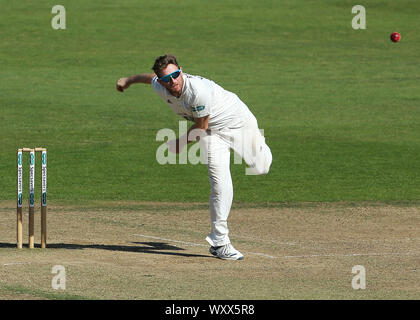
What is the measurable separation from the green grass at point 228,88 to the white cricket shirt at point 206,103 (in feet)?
16.6

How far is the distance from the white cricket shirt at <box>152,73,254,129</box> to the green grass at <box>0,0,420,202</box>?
16.6 feet

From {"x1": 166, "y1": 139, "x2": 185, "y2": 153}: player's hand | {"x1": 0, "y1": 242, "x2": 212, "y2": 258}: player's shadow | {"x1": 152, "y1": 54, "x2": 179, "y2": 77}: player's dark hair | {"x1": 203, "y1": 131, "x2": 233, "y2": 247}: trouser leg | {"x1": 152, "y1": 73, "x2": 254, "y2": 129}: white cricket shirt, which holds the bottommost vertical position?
{"x1": 0, "y1": 242, "x2": 212, "y2": 258}: player's shadow

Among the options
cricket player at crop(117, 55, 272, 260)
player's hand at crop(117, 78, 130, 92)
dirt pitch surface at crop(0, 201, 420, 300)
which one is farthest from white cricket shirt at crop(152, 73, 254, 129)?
dirt pitch surface at crop(0, 201, 420, 300)

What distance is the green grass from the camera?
17438 mm

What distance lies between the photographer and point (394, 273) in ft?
31.4

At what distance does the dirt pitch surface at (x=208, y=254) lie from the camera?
8.73 m

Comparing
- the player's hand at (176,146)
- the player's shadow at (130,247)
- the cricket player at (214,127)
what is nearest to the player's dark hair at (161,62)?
the cricket player at (214,127)

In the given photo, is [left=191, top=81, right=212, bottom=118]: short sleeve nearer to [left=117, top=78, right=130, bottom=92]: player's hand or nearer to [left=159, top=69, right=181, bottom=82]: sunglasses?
[left=159, top=69, right=181, bottom=82]: sunglasses

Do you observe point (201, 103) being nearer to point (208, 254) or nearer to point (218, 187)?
point (218, 187)

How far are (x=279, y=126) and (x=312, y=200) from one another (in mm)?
8888

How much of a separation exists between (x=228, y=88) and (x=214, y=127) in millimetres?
19149
